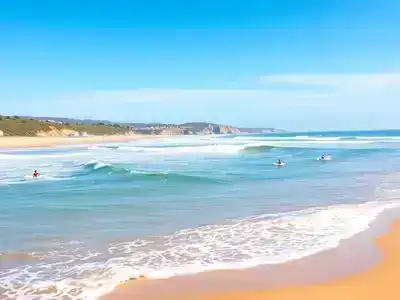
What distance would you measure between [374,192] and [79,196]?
12288 millimetres

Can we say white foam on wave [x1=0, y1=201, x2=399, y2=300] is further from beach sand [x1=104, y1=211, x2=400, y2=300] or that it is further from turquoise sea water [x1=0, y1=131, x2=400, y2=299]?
beach sand [x1=104, y1=211, x2=400, y2=300]

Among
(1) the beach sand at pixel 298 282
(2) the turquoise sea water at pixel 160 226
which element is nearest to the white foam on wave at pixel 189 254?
(2) the turquoise sea water at pixel 160 226

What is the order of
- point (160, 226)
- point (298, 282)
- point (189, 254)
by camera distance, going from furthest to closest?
point (160, 226) → point (189, 254) → point (298, 282)

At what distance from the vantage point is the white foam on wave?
7.93 m

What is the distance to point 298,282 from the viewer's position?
25.5 feet

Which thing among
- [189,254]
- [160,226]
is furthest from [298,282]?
[160,226]

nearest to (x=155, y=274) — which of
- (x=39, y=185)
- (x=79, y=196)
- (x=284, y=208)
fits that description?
(x=284, y=208)

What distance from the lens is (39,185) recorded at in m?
22.8

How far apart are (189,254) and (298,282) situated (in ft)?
8.92

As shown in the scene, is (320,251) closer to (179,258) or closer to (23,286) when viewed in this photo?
(179,258)

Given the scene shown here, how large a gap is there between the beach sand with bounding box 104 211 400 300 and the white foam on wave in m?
0.38

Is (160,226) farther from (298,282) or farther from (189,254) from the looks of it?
(298,282)

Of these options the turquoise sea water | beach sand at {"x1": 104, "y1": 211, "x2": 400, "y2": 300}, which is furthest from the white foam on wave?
beach sand at {"x1": 104, "y1": 211, "x2": 400, "y2": 300}

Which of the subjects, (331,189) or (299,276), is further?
(331,189)
